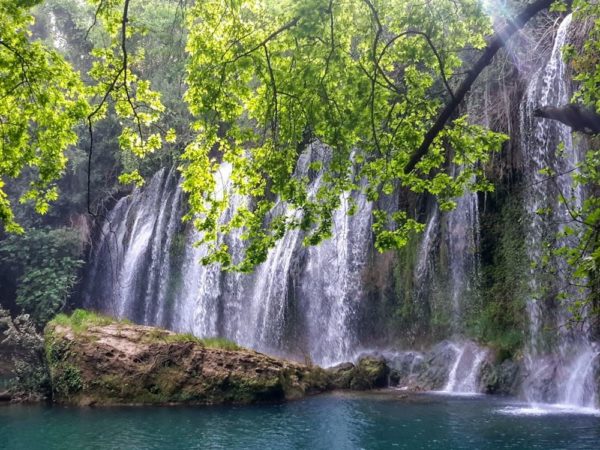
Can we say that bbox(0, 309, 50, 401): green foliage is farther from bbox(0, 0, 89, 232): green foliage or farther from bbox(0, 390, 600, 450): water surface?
bbox(0, 0, 89, 232): green foliage

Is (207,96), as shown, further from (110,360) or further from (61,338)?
(61,338)

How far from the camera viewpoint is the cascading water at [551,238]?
12.8 m

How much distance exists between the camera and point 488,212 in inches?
675

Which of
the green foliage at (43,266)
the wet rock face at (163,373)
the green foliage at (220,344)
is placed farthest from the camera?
the green foliage at (43,266)

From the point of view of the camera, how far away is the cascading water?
1280 centimetres

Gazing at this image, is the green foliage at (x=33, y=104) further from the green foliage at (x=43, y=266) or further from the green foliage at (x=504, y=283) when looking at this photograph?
the green foliage at (x=43, y=266)

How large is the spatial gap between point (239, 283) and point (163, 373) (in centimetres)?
765

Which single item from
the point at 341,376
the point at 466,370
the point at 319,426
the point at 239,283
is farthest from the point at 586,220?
the point at 239,283

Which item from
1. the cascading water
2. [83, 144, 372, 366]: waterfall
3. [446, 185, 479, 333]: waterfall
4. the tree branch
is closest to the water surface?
the cascading water

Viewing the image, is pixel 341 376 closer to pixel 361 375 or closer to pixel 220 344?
pixel 361 375

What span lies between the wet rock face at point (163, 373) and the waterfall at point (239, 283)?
3118 millimetres

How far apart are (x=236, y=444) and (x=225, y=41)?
6.82m

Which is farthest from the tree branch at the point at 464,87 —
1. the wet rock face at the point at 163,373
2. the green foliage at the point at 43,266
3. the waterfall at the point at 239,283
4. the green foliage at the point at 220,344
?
the green foliage at the point at 43,266

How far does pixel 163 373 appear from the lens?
14.2 meters
